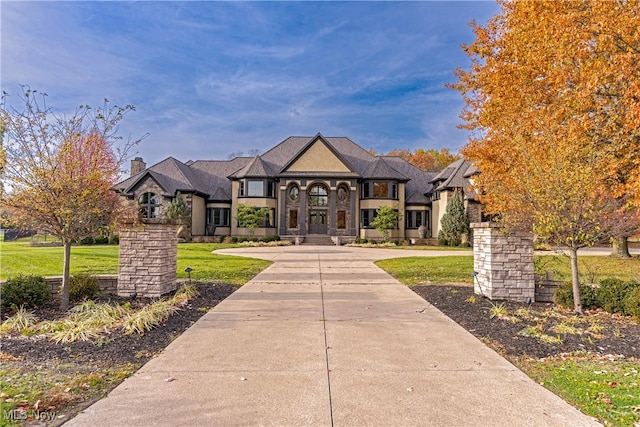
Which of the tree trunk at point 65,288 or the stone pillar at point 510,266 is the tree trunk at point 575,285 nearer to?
the stone pillar at point 510,266

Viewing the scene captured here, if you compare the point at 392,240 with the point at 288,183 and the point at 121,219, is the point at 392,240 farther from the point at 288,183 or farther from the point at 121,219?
the point at 121,219

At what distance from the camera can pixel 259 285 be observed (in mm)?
9734

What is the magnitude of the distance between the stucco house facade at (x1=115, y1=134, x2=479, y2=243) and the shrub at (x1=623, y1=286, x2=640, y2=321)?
25808 mm

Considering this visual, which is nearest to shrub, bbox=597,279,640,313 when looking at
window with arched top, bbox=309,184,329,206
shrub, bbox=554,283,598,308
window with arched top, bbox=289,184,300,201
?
shrub, bbox=554,283,598,308

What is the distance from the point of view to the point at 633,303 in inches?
259

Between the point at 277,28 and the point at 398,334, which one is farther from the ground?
the point at 277,28

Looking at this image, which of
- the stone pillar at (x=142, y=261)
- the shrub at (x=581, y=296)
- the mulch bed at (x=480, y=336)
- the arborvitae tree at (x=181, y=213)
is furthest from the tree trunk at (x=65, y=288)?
the arborvitae tree at (x=181, y=213)

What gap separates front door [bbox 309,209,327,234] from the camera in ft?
114

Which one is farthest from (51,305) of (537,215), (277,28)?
(277,28)

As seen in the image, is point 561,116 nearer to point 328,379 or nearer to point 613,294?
point 613,294

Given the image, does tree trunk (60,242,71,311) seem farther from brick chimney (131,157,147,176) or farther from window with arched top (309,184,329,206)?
brick chimney (131,157,147,176)

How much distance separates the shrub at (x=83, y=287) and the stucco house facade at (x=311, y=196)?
2511 cm

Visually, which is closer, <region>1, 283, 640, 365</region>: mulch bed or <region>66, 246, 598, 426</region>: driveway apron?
<region>66, 246, 598, 426</region>: driveway apron

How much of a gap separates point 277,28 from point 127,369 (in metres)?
12.3
